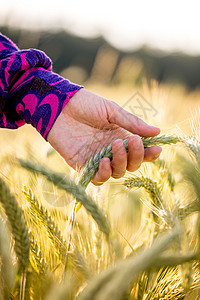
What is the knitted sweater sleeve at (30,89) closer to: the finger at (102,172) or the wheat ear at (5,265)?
the finger at (102,172)

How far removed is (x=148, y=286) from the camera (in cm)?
62

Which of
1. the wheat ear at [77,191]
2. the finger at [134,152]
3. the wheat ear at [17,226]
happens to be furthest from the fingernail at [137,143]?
the wheat ear at [17,226]

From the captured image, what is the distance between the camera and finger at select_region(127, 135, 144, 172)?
886 mm

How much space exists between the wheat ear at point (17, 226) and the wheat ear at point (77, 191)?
0.09 m

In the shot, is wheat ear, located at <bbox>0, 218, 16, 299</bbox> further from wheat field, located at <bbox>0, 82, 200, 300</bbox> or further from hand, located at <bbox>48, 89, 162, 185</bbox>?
hand, located at <bbox>48, 89, 162, 185</bbox>

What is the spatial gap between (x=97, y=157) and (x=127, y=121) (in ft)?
1.34

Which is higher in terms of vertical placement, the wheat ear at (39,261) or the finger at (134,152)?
the finger at (134,152)

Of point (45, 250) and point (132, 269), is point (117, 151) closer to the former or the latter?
point (45, 250)

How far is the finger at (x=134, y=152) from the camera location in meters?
0.89

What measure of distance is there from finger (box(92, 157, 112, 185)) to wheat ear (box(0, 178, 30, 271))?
294 mm

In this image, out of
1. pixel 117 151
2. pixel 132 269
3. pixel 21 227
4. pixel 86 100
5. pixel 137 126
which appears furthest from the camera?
pixel 86 100

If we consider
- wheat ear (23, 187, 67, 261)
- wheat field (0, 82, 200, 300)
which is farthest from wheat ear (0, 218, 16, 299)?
wheat ear (23, 187, 67, 261)

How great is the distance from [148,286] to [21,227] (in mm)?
268

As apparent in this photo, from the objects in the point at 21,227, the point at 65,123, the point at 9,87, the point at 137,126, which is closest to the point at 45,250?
the point at 21,227
